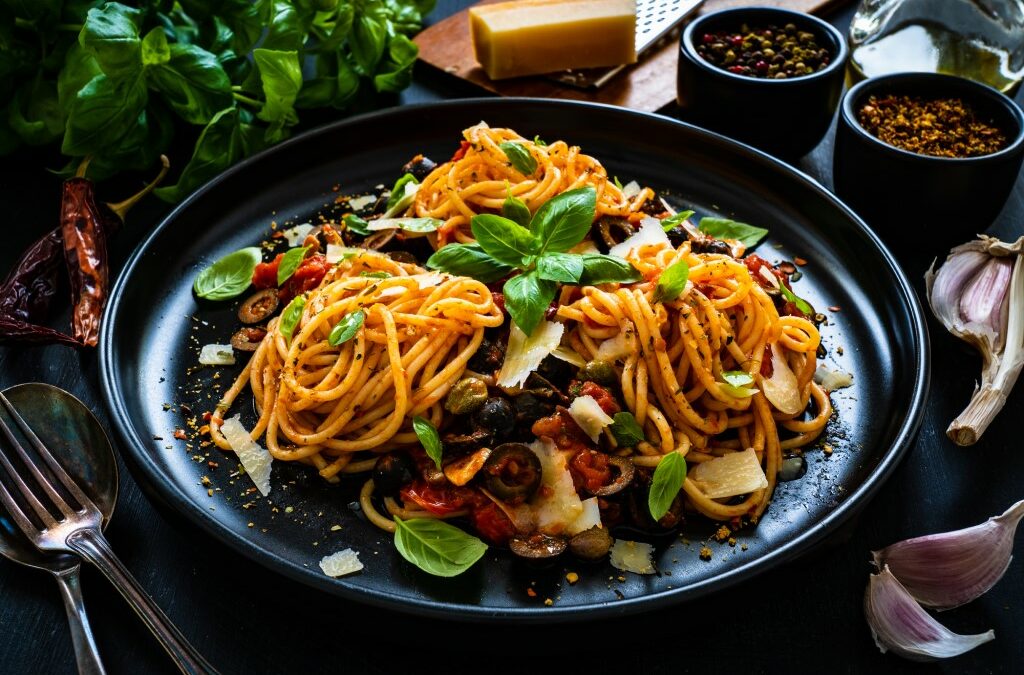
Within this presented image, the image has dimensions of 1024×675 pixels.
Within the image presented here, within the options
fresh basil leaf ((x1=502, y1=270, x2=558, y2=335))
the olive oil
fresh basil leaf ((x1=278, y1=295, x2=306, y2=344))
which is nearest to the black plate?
fresh basil leaf ((x1=278, y1=295, x2=306, y2=344))

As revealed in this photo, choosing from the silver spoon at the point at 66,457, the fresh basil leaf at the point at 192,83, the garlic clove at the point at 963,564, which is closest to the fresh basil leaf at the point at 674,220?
the garlic clove at the point at 963,564

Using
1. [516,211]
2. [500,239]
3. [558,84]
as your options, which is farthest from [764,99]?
[500,239]

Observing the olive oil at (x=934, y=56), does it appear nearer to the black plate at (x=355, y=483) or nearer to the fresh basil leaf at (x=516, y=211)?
the black plate at (x=355, y=483)

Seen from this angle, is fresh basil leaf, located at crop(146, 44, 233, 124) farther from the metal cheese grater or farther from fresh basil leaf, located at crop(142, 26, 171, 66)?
the metal cheese grater

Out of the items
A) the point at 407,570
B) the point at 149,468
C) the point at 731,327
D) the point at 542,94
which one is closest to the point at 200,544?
the point at 149,468

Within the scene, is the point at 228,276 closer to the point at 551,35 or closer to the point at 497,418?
the point at 497,418

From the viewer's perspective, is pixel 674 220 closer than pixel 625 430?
No
